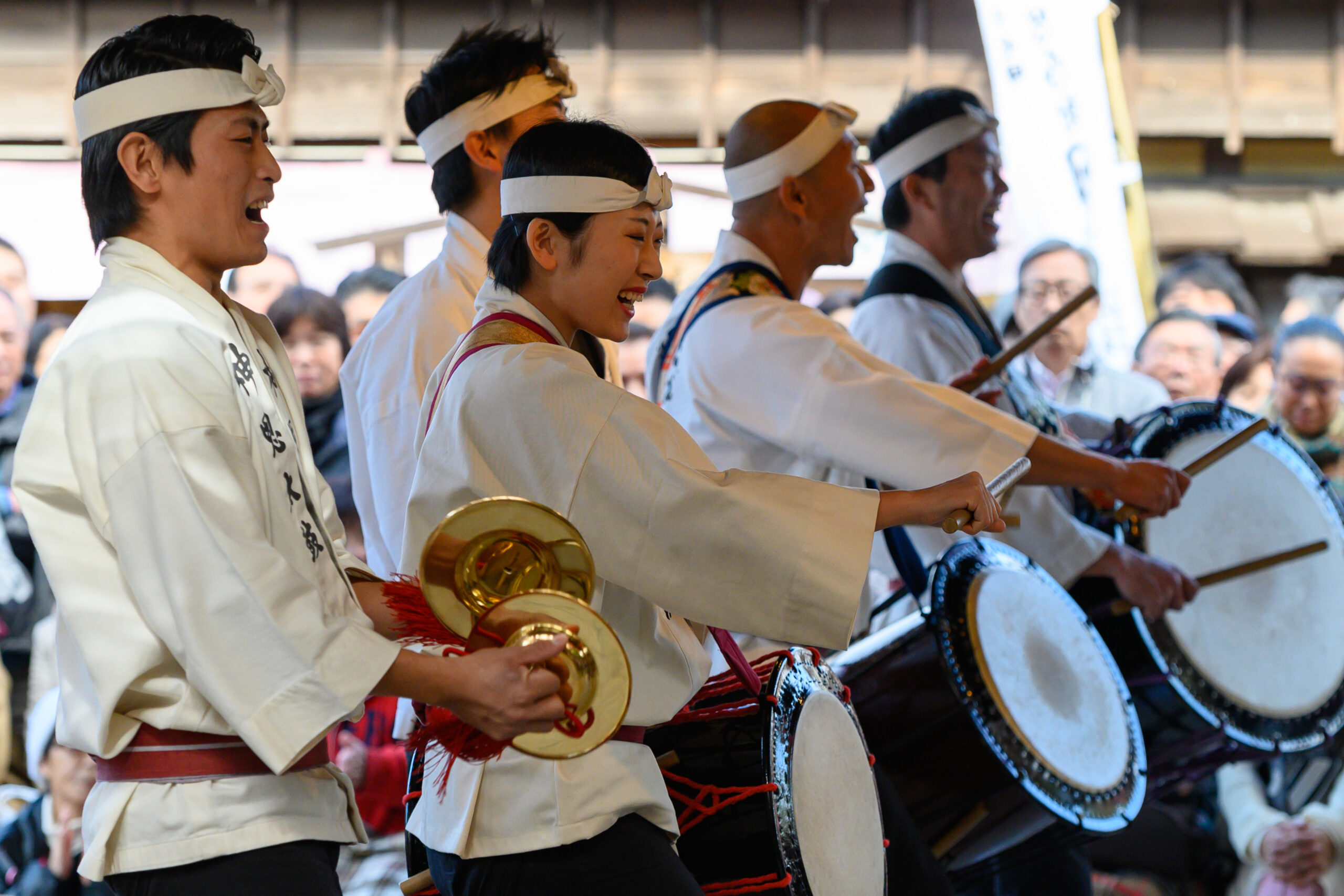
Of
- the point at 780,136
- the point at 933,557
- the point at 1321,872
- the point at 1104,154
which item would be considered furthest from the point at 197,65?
the point at 1104,154

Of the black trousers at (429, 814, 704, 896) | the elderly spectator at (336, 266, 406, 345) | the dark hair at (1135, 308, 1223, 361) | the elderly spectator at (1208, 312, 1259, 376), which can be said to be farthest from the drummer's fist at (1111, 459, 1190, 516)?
the elderly spectator at (1208, 312, 1259, 376)

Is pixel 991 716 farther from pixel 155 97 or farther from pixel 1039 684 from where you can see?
pixel 155 97

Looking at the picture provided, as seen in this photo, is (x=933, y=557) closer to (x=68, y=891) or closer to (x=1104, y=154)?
(x=68, y=891)

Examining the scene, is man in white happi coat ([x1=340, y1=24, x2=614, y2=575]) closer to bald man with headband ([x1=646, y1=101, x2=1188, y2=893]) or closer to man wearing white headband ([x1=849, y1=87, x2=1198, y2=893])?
bald man with headband ([x1=646, y1=101, x2=1188, y2=893])

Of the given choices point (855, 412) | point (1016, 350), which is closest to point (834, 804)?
point (855, 412)

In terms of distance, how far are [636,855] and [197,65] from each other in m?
1.07

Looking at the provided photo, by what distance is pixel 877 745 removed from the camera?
8.16 feet

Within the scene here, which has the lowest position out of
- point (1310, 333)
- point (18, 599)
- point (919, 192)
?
point (18, 599)

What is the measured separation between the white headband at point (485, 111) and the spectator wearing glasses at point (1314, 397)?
2628 mm

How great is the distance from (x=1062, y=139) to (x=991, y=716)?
13.8 ft

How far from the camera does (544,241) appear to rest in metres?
1.96

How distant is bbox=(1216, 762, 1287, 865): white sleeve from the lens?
3.73m

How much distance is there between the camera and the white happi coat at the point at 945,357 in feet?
9.20

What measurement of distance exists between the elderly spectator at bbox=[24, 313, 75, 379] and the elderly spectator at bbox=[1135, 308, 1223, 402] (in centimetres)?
379
